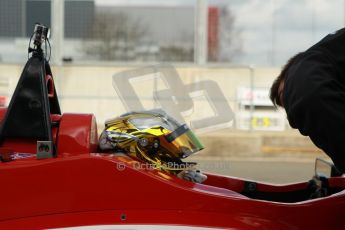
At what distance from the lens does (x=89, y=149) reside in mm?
2324

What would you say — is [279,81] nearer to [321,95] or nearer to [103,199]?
[321,95]

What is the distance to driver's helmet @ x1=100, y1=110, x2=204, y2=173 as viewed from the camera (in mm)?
2402

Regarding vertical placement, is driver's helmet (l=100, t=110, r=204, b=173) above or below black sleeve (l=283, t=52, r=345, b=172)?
below

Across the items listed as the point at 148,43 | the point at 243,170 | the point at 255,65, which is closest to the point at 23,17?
the point at 148,43

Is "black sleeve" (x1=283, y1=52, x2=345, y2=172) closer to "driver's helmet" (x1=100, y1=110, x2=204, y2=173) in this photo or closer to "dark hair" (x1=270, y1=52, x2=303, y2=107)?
"dark hair" (x1=270, y1=52, x2=303, y2=107)

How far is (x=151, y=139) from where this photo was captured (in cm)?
240

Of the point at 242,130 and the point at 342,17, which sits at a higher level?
the point at 342,17

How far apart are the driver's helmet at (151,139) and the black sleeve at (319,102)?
0.75 metres

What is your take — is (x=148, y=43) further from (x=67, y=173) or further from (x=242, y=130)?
(x=67, y=173)

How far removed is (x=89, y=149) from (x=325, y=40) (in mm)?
1080

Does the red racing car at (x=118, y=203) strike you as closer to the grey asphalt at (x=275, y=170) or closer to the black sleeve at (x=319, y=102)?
the black sleeve at (x=319, y=102)

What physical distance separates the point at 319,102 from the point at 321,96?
20 millimetres

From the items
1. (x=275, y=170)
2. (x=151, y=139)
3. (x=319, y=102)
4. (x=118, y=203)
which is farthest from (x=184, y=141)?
(x=275, y=170)

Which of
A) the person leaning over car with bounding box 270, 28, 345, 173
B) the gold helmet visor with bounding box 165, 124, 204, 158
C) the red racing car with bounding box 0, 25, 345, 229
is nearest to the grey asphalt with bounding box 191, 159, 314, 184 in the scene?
the gold helmet visor with bounding box 165, 124, 204, 158
